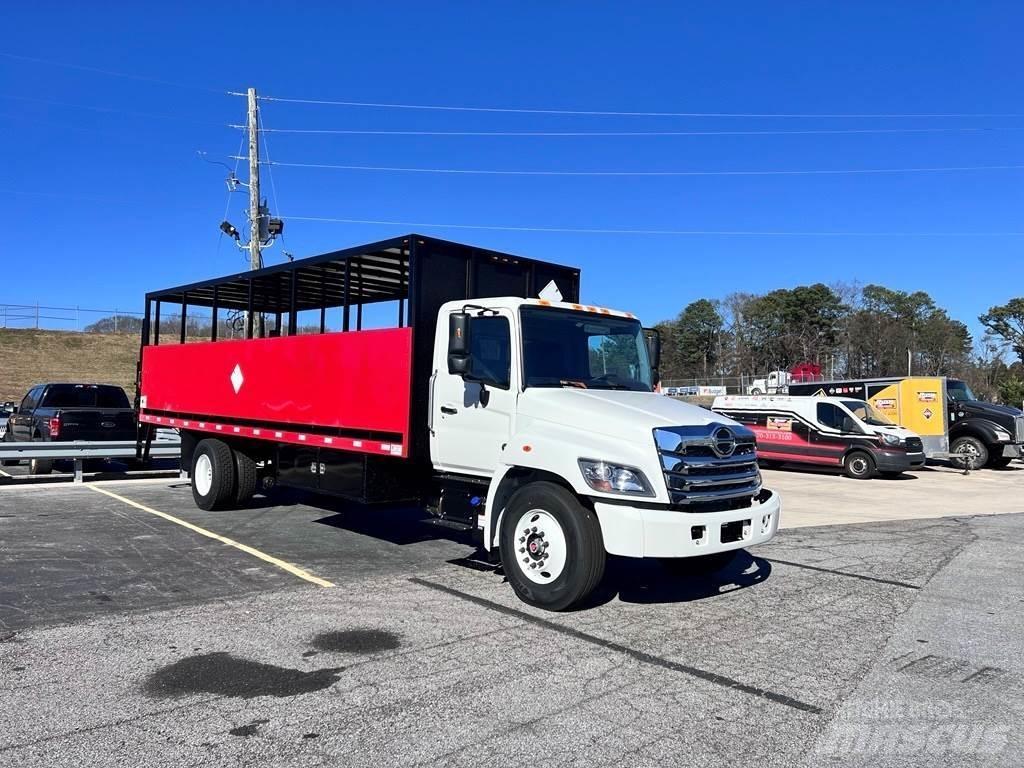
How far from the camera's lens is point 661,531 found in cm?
582

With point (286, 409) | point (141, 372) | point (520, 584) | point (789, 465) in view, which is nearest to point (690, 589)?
point (520, 584)

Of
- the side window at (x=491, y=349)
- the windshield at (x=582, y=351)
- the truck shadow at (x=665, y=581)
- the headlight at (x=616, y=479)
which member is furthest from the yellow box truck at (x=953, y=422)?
the headlight at (x=616, y=479)

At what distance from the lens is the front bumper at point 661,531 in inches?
229

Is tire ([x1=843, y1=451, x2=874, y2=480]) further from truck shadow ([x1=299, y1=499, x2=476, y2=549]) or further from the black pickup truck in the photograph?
the black pickup truck

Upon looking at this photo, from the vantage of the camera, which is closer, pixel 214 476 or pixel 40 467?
pixel 214 476

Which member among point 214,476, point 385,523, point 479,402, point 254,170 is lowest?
point 385,523

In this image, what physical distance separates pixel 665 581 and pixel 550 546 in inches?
73.8

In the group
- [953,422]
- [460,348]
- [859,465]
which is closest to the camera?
[460,348]

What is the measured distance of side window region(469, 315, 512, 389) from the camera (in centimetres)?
703

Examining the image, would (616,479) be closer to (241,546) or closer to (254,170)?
(241,546)

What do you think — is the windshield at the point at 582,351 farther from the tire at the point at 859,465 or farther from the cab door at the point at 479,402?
the tire at the point at 859,465

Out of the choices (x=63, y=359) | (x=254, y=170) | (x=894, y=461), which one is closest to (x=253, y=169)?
(x=254, y=170)

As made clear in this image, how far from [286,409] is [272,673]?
4.98 metres

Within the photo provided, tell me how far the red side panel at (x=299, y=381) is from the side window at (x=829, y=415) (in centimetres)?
1627
